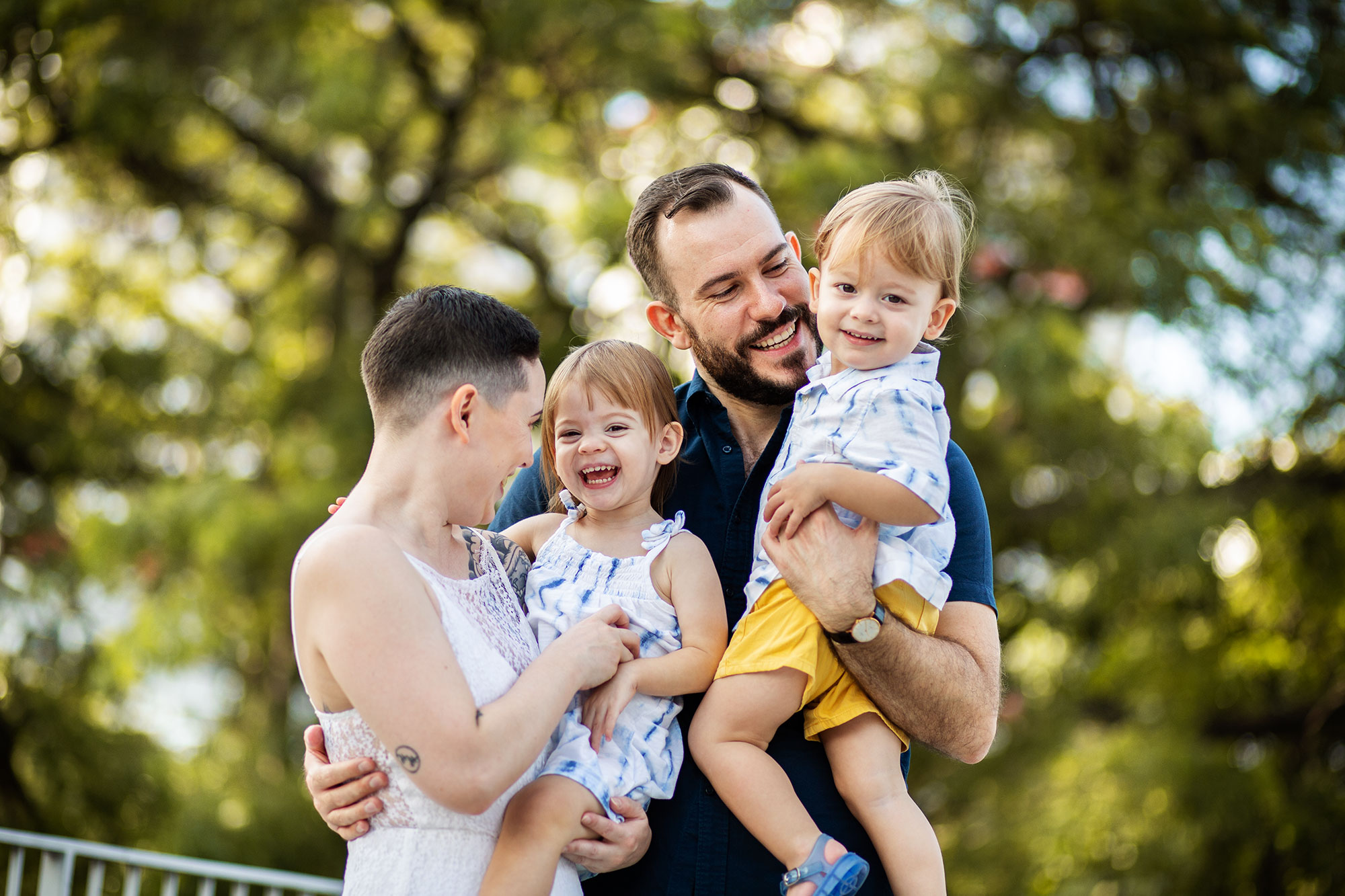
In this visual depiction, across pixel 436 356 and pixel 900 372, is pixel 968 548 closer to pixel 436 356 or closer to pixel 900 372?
pixel 900 372

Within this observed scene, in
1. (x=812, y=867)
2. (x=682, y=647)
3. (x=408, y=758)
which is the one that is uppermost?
(x=408, y=758)

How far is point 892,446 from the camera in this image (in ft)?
5.79

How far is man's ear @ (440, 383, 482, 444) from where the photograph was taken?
5.26ft

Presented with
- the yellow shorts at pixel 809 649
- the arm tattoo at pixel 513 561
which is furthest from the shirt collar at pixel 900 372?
the arm tattoo at pixel 513 561

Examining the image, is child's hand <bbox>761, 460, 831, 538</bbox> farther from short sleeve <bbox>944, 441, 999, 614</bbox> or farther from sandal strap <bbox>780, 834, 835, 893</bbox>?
sandal strap <bbox>780, 834, 835, 893</bbox>

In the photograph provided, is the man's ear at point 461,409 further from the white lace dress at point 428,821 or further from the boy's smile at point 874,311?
the boy's smile at point 874,311

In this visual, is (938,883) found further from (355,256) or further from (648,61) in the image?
(355,256)

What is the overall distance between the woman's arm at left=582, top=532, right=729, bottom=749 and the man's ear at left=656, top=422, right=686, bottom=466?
16 centimetres

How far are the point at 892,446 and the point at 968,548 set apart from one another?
31 cm

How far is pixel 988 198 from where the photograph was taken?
6.38 m

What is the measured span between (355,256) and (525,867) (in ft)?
22.4

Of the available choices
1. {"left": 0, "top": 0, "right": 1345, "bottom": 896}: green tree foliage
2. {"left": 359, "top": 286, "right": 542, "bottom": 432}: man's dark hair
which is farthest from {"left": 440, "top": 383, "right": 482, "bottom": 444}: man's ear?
{"left": 0, "top": 0, "right": 1345, "bottom": 896}: green tree foliage

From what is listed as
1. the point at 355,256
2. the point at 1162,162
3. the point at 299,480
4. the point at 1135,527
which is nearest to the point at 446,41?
the point at 355,256

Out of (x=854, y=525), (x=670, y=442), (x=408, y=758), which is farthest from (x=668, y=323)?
(x=408, y=758)
